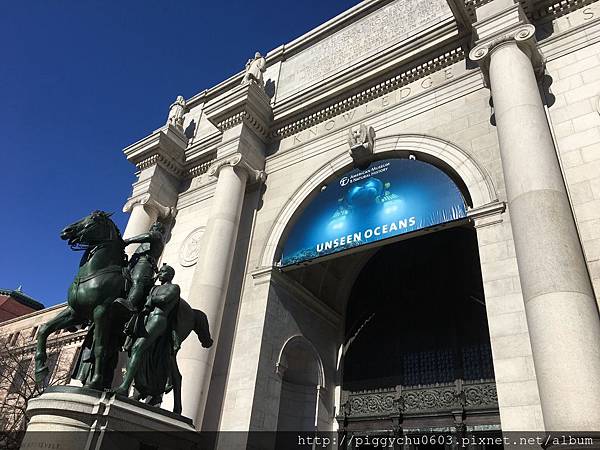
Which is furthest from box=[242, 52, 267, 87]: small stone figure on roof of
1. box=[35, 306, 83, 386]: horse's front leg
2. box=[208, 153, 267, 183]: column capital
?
box=[35, 306, 83, 386]: horse's front leg

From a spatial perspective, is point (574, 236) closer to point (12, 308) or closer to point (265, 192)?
point (265, 192)

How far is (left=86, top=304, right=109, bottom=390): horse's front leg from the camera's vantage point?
690 centimetres

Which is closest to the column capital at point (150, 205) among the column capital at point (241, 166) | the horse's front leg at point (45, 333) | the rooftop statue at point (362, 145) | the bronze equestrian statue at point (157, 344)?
the column capital at point (241, 166)

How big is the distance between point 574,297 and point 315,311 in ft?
27.3

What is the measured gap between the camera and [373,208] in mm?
11352

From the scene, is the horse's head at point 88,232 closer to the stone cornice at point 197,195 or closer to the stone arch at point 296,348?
the stone arch at point 296,348

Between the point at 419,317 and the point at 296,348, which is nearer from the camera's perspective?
the point at 296,348

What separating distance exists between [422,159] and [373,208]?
5.82ft

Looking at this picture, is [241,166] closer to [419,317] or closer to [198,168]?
[198,168]

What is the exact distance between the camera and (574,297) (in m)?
6.43

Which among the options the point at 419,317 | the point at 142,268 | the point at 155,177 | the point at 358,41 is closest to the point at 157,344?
the point at 142,268

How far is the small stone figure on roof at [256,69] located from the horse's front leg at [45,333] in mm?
10149

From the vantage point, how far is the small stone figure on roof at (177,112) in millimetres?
18562

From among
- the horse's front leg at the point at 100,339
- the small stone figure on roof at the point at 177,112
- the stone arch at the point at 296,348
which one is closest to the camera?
the horse's front leg at the point at 100,339
